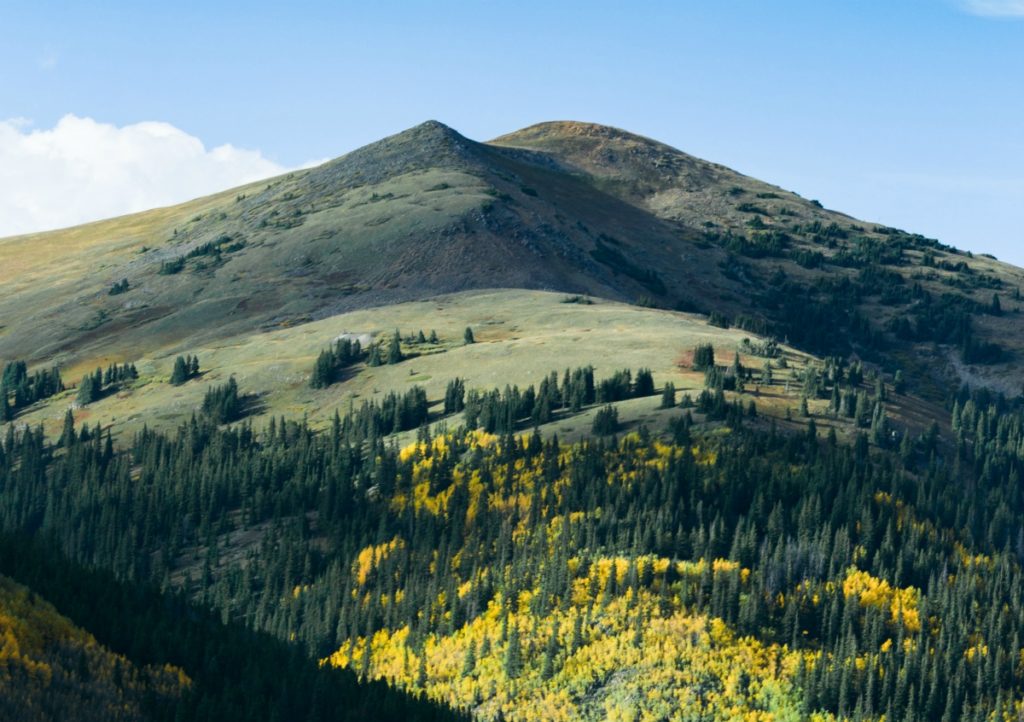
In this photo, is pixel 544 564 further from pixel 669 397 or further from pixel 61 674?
pixel 61 674

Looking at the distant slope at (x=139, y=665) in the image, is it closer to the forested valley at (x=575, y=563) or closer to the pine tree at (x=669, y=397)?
the forested valley at (x=575, y=563)

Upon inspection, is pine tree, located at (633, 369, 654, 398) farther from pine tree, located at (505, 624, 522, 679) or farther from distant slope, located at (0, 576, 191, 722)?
distant slope, located at (0, 576, 191, 722)

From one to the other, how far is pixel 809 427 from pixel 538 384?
126 feet

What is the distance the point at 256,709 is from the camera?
113 m

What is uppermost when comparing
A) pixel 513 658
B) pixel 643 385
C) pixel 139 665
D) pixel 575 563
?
pixel 643 385

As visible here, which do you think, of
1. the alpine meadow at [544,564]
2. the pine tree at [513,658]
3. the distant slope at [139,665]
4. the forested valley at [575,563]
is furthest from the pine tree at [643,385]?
the distant slope at [139,665]

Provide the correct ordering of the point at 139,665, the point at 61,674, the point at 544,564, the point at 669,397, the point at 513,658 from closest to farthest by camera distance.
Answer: the point at 61,674
the point at 139,665
the point at 513,658
the point at 544,564
the point at 669,397

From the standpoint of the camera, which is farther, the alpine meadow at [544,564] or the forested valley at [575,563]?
the forested valley at [575,563]

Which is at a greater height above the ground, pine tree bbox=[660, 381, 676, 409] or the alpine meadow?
pine tree bbox=[660, 381, 676, 409]

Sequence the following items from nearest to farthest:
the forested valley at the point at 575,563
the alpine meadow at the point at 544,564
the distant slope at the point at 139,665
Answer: the distant slope at the point at 139,665 < the alpine meadow at the point at 544,564 < the forested valley at the point at 575,563

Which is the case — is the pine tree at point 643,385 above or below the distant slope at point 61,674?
above

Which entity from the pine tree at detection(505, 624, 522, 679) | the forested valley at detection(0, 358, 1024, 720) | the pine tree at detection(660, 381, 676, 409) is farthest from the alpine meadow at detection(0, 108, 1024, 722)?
the pine tree at detection(660, 381, 676, 409)

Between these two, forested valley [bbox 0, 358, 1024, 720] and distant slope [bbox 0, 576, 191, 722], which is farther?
forested valley [bbox 0, 358, 1024, 720]

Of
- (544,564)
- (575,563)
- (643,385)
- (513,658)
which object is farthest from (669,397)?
(513,658)
